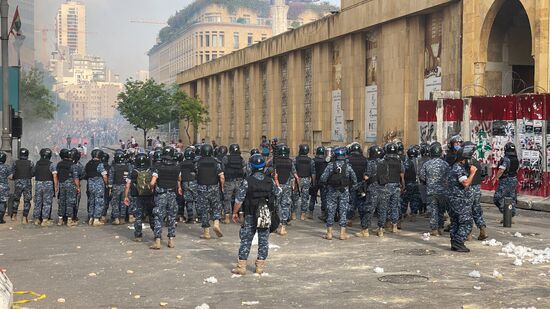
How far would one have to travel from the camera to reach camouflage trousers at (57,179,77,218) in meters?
15.9

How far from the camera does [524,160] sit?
20.0m

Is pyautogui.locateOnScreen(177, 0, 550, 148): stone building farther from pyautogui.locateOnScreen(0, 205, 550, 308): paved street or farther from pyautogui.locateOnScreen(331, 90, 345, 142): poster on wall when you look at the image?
pyautogui.locateOnScreen(0, 205, 550, 308): paved street

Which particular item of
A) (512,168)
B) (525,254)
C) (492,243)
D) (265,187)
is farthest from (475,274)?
(512,168)

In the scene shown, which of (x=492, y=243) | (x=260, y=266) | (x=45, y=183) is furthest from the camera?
(x=45, y=183)

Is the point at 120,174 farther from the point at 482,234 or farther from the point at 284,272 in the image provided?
the point at 482,234

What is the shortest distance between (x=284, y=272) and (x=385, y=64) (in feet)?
73.8

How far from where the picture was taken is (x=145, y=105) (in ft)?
199

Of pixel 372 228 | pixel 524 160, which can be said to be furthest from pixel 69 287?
pixel 524 160

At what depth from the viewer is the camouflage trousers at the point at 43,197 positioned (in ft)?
52.0

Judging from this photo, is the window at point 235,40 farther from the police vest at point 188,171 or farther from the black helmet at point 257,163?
the black helmet at point 257,163

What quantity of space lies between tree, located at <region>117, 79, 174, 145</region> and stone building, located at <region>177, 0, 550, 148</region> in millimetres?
13014

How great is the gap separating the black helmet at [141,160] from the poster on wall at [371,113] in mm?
20330

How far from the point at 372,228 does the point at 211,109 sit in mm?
48923

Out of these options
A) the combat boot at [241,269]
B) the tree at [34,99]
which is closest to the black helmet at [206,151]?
the combat boot at [241,269]
